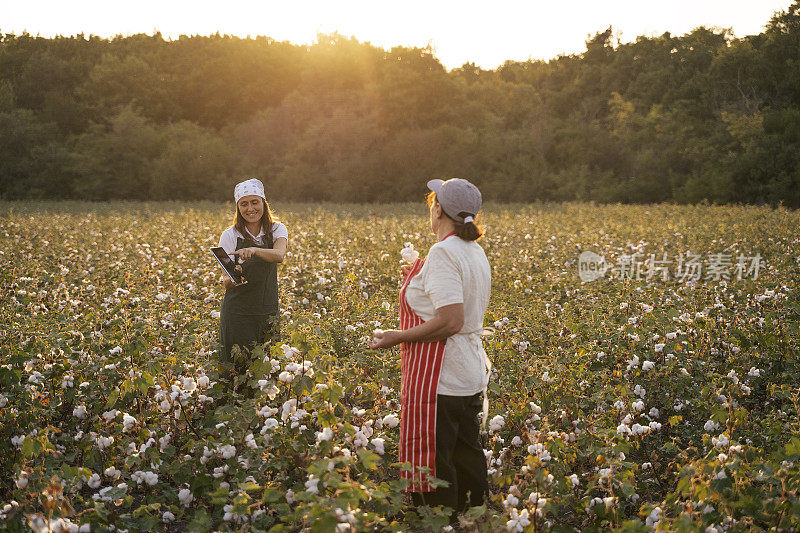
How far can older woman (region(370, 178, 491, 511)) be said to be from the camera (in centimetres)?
297

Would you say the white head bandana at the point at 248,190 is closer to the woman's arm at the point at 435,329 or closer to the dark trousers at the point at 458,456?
the woman's arm at the point at 435,329

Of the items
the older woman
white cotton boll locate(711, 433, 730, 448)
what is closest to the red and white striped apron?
the older woman

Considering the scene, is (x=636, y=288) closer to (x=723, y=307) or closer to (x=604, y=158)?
(x=723, y=307)

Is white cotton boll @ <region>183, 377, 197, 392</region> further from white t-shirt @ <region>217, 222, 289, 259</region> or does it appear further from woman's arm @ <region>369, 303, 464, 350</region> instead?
woman's arm @ <region>369, 303, 464, 350</region>

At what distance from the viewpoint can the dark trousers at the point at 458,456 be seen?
3072 millimetres

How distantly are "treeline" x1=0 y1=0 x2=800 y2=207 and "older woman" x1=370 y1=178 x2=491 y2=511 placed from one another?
40.5m

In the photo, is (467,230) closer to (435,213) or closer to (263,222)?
(435,213)

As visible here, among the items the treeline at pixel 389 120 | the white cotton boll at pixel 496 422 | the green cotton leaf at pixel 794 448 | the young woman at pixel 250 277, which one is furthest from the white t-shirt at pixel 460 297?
the treeline at pixel 389 120

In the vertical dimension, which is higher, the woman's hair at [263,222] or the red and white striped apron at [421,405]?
the woman's hair at [263,222]

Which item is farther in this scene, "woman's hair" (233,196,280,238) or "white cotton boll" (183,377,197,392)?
"woman's hair" (233,196,280,238)

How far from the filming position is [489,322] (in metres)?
6.27

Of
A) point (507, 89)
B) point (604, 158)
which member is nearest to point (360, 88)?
point (507, 89)

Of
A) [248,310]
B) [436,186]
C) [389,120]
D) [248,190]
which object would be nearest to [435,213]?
[436,186]

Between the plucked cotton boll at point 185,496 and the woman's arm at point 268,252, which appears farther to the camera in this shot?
the woman's arm at point 268,252
